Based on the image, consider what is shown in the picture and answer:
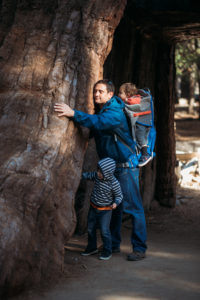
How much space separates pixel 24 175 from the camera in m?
Answer: 3.65

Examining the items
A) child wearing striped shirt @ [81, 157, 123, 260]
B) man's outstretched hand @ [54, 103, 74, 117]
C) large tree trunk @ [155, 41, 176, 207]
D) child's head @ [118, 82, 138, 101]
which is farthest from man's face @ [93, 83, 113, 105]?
large tree trunk @ [155, 41, 176, 207]

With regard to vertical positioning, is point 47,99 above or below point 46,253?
above

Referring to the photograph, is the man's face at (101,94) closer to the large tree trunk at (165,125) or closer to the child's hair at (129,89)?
the child's hair at (129,89)

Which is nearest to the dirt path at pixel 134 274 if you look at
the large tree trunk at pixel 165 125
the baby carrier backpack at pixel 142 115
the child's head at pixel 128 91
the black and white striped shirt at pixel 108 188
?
the black and white striped shirt at pixel 108 188

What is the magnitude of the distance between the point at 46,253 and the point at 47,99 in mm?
1489

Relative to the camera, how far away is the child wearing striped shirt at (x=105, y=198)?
173 inches

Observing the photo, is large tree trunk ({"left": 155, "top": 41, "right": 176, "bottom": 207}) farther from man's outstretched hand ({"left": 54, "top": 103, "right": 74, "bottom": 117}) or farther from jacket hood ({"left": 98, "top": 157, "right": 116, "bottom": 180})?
man's outstretched hand ({"left": 54, "top": 103, "right": 74, "bottom": 117})

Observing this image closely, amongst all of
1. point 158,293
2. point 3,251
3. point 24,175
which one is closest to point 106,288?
point 158,293

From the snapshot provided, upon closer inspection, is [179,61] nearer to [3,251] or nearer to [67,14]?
[67,14]

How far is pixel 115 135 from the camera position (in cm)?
454

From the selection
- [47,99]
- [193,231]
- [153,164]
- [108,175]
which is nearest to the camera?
[47,99]

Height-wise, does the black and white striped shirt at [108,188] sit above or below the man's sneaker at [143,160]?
below

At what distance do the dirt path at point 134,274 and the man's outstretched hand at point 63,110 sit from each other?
1.52 metres

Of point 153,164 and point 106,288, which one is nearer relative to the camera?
point 106,288
